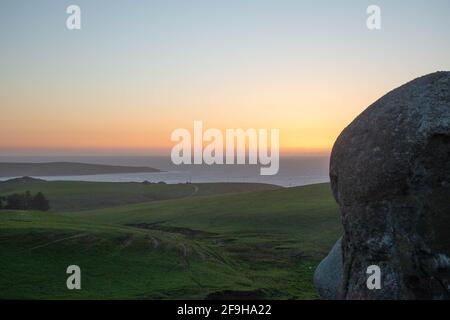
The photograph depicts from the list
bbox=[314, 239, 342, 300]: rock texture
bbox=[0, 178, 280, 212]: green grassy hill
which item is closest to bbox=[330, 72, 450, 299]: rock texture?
bbox=[314, 239, 342, 300]: rock texture

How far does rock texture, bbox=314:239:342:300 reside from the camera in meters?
22.8

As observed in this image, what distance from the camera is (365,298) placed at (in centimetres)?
1284

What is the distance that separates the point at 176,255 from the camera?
35562 millimetres

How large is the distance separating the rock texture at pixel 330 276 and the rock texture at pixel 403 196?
30.6ft

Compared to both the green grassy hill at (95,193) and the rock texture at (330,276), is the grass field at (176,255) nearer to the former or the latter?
the rock texture at (330,276)

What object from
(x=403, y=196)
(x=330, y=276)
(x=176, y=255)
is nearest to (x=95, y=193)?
(x=176, y=255)

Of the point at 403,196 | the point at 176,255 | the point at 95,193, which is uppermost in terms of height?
the point at 403,196

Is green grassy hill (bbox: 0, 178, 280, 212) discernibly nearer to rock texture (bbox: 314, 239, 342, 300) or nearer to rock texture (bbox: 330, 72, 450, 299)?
rock texture (bbox: 314, 239, 342, 300)

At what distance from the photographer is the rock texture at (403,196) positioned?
41.3 feet

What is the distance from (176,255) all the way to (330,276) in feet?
49.3

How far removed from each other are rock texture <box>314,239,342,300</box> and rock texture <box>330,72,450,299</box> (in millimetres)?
9323

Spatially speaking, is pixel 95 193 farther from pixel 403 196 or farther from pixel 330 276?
pixel 403 196

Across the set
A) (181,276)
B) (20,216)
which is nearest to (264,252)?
(181,276)
